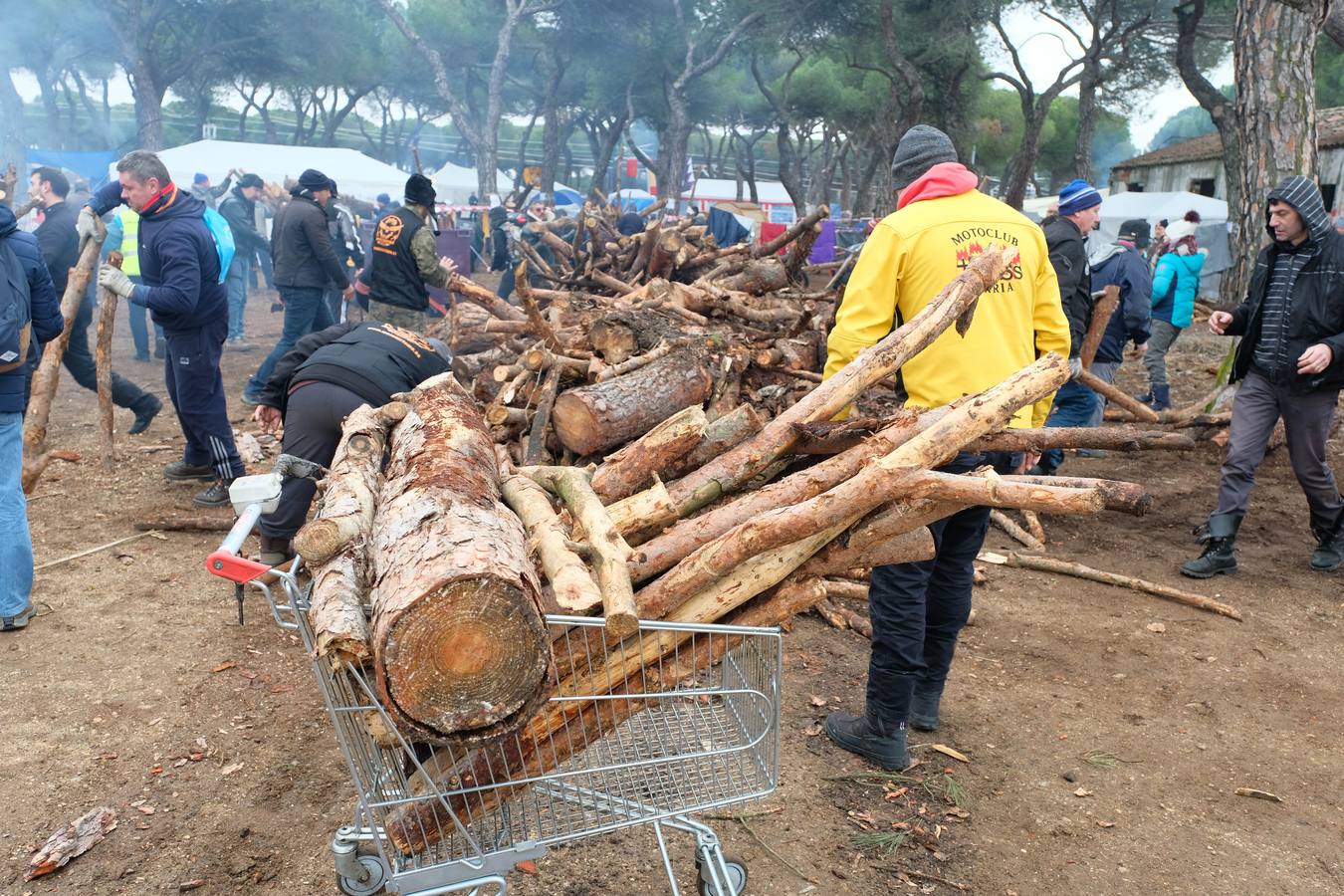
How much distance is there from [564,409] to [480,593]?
3722 millimetres

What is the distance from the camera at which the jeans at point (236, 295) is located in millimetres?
11952

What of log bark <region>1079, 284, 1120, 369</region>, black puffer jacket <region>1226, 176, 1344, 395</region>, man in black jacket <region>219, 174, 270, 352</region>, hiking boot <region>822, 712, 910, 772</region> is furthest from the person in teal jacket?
man in black jacket <region>219, 174, 270, 352</region>

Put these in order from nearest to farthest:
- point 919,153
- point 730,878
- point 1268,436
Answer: point 730,878 < point 919,153 < point 1268,436

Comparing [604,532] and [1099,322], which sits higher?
[1099,322]

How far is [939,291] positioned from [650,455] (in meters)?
1.22

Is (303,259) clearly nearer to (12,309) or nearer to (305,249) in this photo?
(305,249)

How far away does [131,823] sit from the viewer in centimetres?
331

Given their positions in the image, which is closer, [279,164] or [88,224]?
[88,224]

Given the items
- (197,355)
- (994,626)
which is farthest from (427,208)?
(994,626)

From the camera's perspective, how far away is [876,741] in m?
3.70

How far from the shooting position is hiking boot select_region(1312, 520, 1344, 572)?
573 centimetres

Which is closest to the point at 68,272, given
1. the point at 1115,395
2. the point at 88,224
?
the point at 88,224

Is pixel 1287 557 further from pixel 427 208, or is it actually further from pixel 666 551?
pixel 427 208

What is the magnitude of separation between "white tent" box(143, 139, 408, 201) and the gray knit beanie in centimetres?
1788
